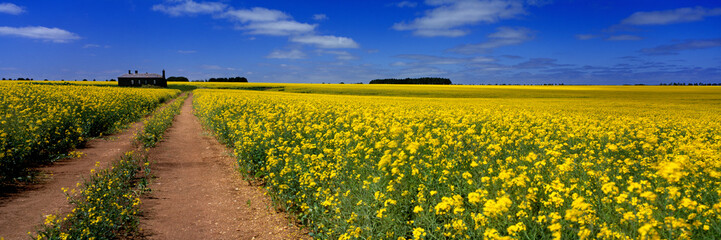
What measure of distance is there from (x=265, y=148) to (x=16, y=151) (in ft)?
18.4

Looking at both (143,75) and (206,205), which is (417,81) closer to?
(143,75)

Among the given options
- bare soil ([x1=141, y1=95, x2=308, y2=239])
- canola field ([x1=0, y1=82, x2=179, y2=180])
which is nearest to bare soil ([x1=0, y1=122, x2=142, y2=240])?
canola field ([x1=0, y1=82, x2=179, y2=180])

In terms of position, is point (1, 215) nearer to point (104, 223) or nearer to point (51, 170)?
point (104, 223)

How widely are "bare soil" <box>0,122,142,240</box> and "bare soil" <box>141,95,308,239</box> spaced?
1345mm

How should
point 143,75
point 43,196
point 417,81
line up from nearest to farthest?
point 43,196
point 143,75
point 417,81

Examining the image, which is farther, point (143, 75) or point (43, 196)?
point (143, 75)

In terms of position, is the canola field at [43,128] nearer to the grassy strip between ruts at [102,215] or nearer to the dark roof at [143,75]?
the grassy strip between ruts at [102,215]

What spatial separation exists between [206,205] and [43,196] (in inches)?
127

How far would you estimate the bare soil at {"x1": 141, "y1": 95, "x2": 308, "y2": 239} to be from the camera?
548 centimetres

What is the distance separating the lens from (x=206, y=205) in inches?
262

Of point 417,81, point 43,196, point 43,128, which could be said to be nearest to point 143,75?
point 417,81

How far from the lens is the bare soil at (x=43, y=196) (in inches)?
218

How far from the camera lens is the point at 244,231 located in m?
5.54

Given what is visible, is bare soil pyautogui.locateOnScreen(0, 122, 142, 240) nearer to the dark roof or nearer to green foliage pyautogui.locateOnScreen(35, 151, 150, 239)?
green foliage pyautogui.locateOnScreen(35, 151, 150, 239)
